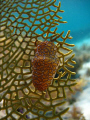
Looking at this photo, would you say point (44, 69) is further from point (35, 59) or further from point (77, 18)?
point (77, 18)

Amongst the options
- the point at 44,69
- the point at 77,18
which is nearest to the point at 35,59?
the point at 44,69

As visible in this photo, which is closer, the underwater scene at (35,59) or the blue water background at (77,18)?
the underwater scene at (35,59)

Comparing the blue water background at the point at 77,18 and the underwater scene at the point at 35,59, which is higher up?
the blue water background at the point at 77,18

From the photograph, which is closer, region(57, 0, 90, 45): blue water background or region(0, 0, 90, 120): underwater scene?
region(0, 0, 90, 120): underwater scene

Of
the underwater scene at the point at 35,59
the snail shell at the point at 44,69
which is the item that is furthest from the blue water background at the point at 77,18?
the snail shell at the point at 44,69

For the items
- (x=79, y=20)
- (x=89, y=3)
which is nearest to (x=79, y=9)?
(x=89, y=3)

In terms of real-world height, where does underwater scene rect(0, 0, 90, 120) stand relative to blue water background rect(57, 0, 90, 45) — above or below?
below

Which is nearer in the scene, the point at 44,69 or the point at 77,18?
the point at 44,69

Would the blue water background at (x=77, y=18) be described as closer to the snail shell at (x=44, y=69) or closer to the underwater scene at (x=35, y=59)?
the underwater scene at (x=35, y=59)

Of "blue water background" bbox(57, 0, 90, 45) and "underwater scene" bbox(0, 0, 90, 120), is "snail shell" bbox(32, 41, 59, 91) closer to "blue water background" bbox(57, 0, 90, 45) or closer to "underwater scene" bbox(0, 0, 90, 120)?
"underwater scene" bbox(0, 0, 90, 120)

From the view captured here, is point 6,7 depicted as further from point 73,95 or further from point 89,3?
point 89,3

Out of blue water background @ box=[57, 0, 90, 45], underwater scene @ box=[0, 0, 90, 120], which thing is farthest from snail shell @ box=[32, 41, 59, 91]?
blue water background @ box=[57, 0, 90, 45]

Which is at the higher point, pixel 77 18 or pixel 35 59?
pixel 77 18
